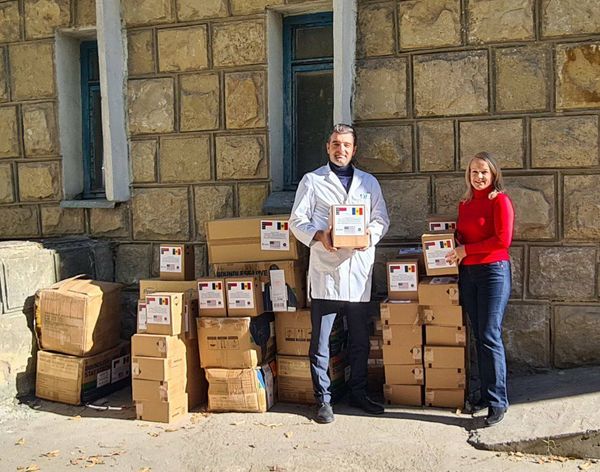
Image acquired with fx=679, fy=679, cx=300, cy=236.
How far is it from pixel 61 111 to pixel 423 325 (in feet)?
12.8

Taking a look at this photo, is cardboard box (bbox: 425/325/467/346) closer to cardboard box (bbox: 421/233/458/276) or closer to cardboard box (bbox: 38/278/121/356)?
cardboard box (bbox: 421/233/458/276)

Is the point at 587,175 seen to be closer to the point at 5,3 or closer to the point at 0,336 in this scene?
the point at 0,336

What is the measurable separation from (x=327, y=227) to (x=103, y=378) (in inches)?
87.6

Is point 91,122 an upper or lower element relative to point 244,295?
upper

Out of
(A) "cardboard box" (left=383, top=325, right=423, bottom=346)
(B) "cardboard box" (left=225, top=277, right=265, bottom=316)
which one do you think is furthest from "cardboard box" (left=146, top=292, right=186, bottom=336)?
(A) "cardboard box" (left=383, top=325, right=423, bottom=346)

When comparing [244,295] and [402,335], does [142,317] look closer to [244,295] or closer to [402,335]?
[244,295]

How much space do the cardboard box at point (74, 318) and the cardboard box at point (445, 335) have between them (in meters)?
2.51

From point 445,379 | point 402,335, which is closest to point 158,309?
point 402,335

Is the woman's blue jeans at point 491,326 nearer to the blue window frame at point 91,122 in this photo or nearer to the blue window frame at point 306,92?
the blue window frame at point 306,92

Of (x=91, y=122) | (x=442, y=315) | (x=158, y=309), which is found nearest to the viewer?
(x=442, y=315)

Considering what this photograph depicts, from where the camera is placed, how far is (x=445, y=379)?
15.3ft

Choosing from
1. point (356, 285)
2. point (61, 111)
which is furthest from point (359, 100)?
point (61, 111)

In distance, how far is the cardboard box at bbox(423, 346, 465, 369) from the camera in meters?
4.62

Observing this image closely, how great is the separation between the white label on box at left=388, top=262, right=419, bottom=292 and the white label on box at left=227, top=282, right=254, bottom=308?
99 cm
